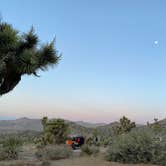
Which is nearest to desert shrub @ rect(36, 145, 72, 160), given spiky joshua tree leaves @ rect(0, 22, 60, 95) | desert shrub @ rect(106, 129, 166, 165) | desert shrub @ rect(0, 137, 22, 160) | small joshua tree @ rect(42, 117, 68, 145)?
desert shrub @ rect(0, 137, 22, 160)

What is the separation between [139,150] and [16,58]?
27.0 ft

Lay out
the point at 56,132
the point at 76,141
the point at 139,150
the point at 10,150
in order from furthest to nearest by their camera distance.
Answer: the point at 76,141, the point at 56,132, the point at 10,150, the point at 139,150

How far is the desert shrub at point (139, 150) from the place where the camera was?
19.6m

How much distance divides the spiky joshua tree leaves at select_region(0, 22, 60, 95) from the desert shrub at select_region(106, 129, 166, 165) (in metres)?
6.11

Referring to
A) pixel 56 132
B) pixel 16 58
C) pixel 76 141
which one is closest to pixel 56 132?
pixel 56 132

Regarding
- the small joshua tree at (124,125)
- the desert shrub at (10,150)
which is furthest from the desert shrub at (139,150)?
the small joshua tree at (124,125)

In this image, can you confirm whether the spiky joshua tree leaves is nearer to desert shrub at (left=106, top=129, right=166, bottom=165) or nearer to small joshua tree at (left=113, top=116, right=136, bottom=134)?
desert shrub at (left=106, top=129, right=166, bottom=165)

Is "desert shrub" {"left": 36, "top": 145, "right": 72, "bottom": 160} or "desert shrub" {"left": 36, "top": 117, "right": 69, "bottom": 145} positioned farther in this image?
"desert shrub" {"left": 36, "top": 117, "right": 69, "bottom": 145}

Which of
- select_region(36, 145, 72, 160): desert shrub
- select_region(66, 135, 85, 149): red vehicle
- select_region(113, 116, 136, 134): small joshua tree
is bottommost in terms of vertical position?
select_region(36, 145, 72, 160): desert shrub

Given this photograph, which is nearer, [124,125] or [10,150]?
[10,150]

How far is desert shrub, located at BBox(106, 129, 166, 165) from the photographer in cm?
1964

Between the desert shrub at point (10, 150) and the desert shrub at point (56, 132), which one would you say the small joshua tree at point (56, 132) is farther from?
the desert shrub at point (10, 150)

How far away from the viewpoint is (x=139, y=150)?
19828mm

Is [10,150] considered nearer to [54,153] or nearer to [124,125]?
[54,153]
